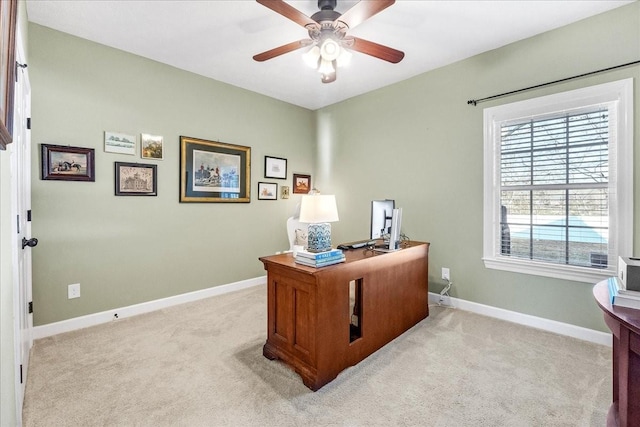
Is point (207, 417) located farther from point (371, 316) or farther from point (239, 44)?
point (239, 44)

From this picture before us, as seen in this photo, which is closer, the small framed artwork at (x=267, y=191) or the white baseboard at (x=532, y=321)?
the white baseboard at (x=532, y=321)

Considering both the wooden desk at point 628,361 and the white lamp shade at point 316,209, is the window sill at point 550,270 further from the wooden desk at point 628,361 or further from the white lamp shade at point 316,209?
the white lamp shade at point 316,209

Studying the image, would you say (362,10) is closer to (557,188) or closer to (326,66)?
(326,66)

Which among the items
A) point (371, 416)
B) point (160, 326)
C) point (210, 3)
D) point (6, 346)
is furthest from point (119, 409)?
point (210, 3)

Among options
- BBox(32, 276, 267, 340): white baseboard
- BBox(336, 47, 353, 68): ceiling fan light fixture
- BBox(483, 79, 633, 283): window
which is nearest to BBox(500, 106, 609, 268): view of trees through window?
BBox(483, 79, 633, 283): window

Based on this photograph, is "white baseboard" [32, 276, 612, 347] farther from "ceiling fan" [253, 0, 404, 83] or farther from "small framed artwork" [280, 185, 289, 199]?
"ceiling fan" [253, 0, 404, 83]

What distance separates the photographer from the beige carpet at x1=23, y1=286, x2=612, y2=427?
1.64m

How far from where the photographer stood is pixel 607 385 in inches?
74.8

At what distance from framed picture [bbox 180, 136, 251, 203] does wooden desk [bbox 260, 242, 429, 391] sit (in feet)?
5.78

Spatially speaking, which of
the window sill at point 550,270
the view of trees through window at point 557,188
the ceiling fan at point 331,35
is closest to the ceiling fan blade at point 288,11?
the ceiling fan at point 331,35

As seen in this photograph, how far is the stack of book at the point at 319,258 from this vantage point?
1.94 m

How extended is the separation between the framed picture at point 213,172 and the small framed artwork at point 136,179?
30 centimetres

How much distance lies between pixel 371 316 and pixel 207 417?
1.25 meters

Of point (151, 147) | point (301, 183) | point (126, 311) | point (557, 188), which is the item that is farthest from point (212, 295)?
point (557, 188)
